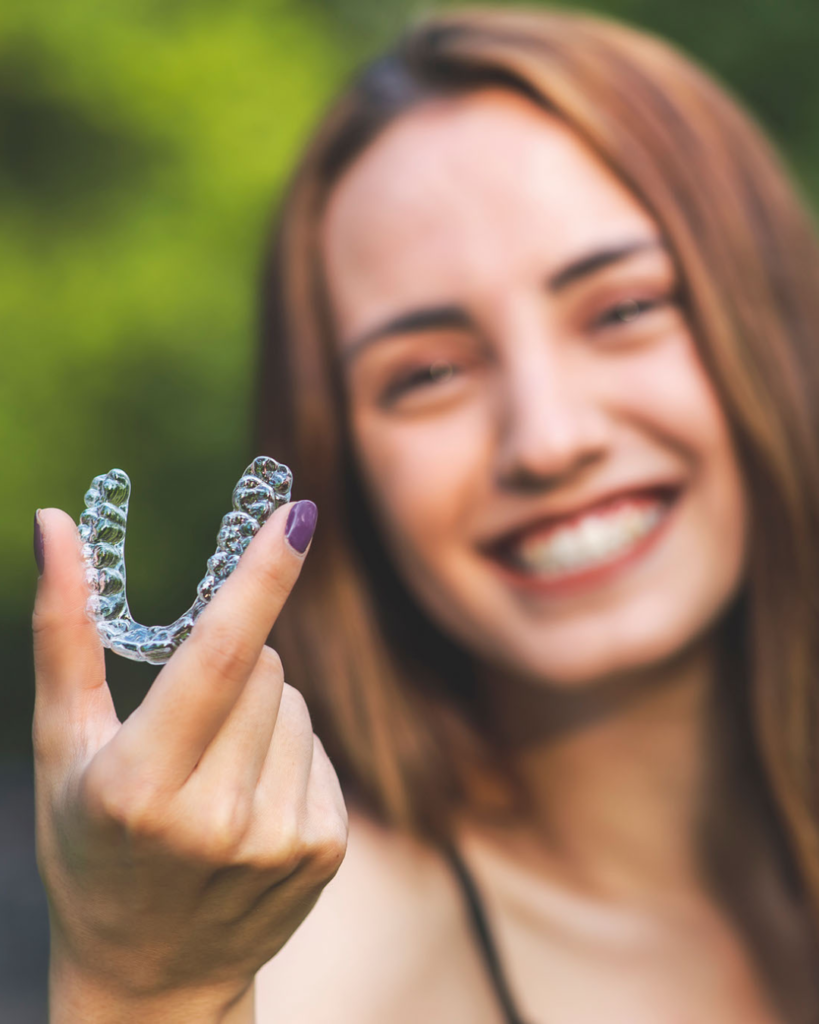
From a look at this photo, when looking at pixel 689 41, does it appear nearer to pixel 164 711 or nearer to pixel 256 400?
pixel 256 400

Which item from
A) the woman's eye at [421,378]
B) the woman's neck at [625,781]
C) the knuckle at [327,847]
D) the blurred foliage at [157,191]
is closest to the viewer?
the knuckle at [327,847]

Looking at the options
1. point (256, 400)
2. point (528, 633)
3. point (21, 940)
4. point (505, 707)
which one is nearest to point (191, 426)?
point (21, 940)

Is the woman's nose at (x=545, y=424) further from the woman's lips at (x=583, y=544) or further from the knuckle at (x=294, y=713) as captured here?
the knuckle at (x=294, y=713)

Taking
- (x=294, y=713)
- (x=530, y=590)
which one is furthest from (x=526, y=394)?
(x=294, y=713)

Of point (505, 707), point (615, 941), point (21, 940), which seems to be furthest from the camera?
point (21, 940)

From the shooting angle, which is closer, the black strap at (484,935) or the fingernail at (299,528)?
the fingernail at (299,528)

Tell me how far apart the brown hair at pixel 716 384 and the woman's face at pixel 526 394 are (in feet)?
0.24

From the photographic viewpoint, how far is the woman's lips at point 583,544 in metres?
1.57

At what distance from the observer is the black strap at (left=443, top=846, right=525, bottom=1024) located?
63.5 inches

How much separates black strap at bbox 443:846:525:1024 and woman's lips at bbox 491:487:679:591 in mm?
500

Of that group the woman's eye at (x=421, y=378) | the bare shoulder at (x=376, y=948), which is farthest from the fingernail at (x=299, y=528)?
the woman's eye at (x=421, y=378)

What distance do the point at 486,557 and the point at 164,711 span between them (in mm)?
887

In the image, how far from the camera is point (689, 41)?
4000 mm

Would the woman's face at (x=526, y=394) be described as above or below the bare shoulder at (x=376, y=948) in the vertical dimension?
above
